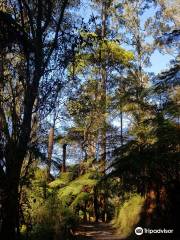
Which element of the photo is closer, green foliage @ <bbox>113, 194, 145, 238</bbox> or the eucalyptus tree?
the eucalyptus tree

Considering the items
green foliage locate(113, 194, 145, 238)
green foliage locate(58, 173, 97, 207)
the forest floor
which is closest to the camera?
green foliage locate(113, 194, 145, 238)

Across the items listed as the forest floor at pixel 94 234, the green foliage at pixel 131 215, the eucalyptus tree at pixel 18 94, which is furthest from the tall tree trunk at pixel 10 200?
the green foliage at pixel 131 215

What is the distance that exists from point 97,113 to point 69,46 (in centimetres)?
1122

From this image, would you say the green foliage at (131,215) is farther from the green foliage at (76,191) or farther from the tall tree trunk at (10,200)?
the tall tree trunk at (10,200)

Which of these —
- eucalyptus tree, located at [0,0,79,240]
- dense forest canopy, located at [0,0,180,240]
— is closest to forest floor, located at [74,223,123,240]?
dense forest canopy, located at [0,0,180,240]

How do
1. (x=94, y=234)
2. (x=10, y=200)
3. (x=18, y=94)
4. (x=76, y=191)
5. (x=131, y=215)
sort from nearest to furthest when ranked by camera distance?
(x=10, y=200) < (x=18, y=94) < (x=131, y=215) < (x=94, y=234) < (x=76, y=191)

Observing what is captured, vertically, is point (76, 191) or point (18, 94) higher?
point (18, 94)

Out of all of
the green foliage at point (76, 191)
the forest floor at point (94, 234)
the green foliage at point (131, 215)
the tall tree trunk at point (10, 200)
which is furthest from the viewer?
the green foliage at point (76, 191)

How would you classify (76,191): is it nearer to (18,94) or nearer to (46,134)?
(46,134)

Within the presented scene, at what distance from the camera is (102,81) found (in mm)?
20469

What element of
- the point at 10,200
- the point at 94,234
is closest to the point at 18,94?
the point at 10,200

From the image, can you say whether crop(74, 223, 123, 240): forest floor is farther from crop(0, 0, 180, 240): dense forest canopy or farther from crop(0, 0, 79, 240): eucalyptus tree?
crop(0, 0, 79, 240): eucalyptus tree

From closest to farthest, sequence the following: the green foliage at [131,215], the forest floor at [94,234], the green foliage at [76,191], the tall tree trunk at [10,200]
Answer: the tall tree trunk at [10,200] < the green foliage at [131,215] < the forest floor at [94,234] < the green foliage at [76,191]

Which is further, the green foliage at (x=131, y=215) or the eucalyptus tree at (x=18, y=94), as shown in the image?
the green foliage at (x=131, y=215)
